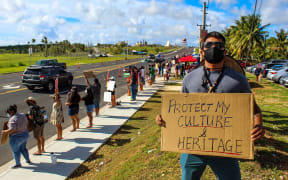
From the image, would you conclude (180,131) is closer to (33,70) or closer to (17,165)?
(17,165)

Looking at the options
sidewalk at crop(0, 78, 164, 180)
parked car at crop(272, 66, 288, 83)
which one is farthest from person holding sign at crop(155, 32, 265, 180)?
parked car at crop(272, 66, 288, 83)

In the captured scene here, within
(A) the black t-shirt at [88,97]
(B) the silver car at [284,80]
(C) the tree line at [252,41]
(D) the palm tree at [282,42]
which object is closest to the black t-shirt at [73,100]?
(A) the black t-shirt at [88,97]

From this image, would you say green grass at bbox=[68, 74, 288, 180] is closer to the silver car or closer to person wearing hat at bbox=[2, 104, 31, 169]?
person wearing hat at bbox=[2, 104, 31, 169]

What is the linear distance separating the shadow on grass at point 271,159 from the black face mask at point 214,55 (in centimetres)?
275

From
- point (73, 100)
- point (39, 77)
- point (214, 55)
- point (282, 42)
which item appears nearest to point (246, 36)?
point (282, 42)

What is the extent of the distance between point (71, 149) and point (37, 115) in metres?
1.34

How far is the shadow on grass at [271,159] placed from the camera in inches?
154

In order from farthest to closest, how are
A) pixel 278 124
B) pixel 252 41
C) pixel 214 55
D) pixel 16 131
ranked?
pixel 252 41
pixel 278 124
pixel 16 131
pixel 214 55

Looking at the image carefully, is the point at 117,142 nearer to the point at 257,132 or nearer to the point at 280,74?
the point at 257,132

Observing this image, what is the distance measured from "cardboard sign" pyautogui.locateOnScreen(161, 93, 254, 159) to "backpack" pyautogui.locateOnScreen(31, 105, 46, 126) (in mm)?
4594

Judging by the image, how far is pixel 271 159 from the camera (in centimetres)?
409

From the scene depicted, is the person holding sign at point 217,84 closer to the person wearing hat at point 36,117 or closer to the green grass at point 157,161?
the green grass at point 157,161

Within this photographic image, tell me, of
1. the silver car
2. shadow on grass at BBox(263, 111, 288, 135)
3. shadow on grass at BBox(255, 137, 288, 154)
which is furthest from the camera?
the silver car

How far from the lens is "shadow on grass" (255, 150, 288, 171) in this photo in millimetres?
3902
